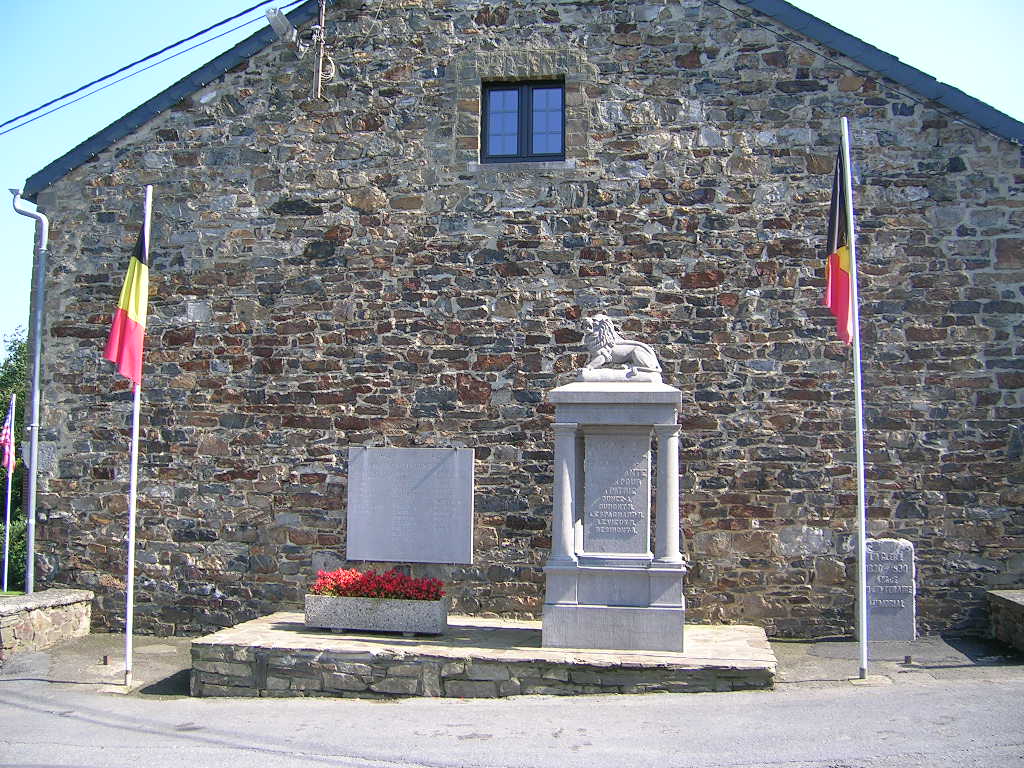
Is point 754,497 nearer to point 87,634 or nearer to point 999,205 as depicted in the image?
point 999,205

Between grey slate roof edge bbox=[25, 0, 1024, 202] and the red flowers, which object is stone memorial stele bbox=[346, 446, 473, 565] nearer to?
the red flowers

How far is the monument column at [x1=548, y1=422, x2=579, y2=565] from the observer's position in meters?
8.66

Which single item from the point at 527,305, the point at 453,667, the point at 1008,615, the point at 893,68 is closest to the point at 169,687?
the point at 453,667

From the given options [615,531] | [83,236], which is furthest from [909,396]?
[83,236]

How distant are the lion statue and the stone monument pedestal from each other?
0.11 metres

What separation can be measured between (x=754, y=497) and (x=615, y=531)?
208 centimetres

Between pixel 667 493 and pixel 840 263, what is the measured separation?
101 inches

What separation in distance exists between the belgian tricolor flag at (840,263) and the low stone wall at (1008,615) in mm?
2798

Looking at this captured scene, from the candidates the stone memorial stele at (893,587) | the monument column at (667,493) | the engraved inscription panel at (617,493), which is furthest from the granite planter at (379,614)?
the stone memorial stele at (893,587)

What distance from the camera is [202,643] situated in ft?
28.5

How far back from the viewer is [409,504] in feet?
34.9

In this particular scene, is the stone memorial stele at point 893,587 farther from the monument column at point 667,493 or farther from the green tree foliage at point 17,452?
the green tree foliage at point 17,452

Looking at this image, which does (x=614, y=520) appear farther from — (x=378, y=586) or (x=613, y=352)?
(x=378, y=586)


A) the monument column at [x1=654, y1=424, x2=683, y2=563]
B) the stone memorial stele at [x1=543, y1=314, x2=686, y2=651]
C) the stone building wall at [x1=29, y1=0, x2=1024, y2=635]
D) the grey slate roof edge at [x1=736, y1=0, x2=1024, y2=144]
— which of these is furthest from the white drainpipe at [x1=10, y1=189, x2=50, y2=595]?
the grey slate roof edge at [x1=736, y1=0, x2=1024, y2=144]
